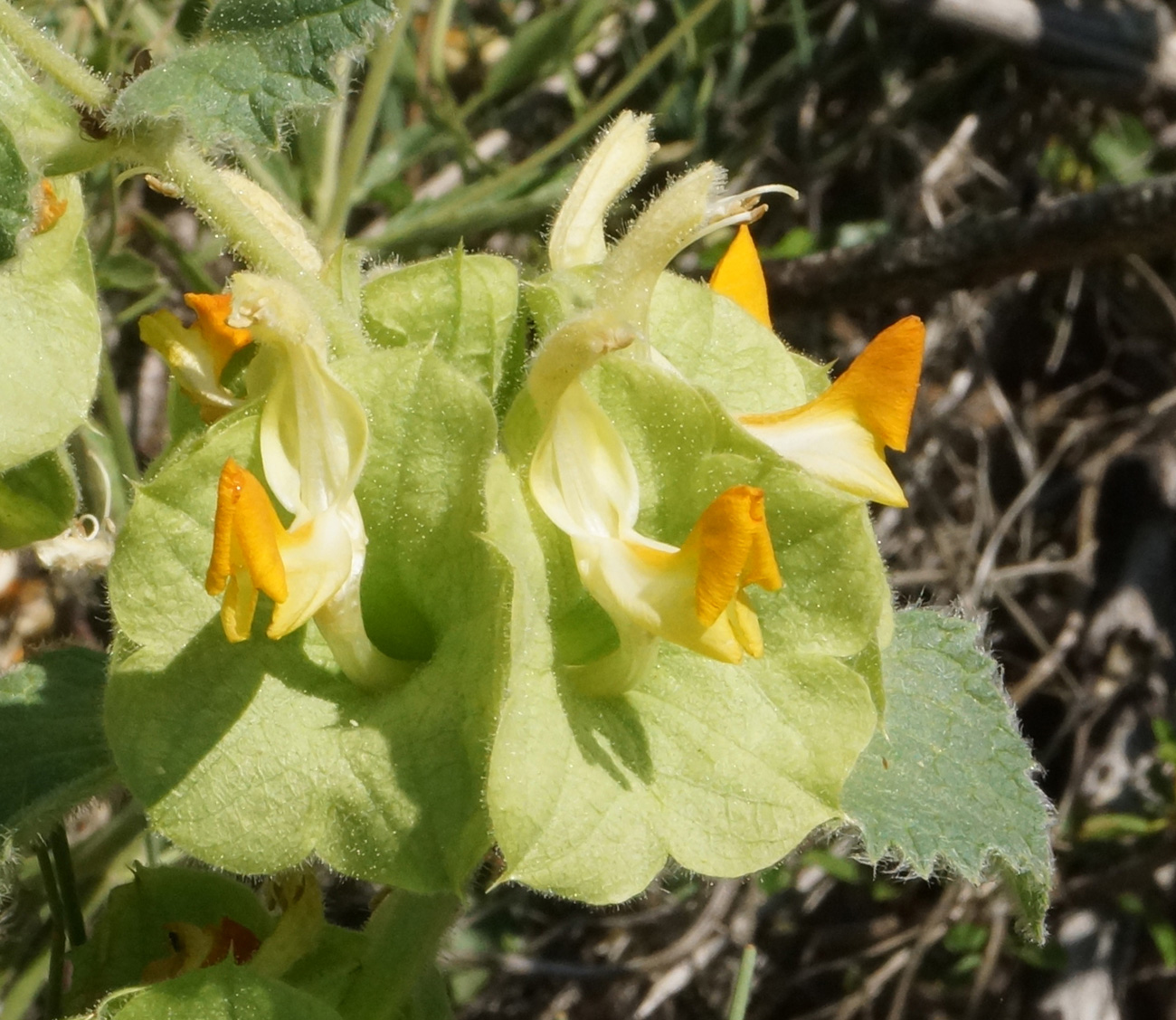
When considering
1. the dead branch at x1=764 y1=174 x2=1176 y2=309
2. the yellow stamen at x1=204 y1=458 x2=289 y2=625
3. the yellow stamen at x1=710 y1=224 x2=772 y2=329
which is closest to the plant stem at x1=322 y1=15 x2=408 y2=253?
the dead branch at x1=764 y1=174 x2=1176 y2=309

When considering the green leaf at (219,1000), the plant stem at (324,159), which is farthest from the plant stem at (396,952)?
the plant stem at (324,159)

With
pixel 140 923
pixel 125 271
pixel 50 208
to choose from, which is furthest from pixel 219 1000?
pixel 125 271

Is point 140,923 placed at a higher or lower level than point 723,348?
lower

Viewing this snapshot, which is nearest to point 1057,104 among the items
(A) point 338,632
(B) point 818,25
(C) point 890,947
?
(B) point 818,25

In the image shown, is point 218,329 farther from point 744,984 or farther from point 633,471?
point 744,984

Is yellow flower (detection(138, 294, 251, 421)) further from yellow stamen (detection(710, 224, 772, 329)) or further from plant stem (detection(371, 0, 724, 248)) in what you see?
plant stem (detection(371, 0, 724, 248))

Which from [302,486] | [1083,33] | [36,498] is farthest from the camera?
[1083,33]

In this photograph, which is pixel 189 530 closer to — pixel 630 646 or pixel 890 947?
pixel 630 646
